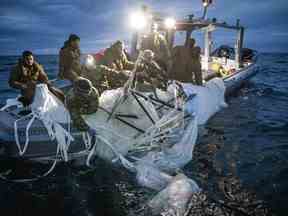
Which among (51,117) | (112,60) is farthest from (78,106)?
(112,60)

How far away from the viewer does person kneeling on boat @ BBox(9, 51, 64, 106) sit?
568 cm

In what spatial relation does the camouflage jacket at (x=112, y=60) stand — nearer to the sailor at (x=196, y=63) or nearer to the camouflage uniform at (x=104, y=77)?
the camouflage uniform at (x=104, y=77)

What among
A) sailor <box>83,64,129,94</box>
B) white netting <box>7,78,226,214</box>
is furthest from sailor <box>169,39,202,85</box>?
sailor <box>83,64,129,94</box>

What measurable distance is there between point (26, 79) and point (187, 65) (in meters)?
4.80

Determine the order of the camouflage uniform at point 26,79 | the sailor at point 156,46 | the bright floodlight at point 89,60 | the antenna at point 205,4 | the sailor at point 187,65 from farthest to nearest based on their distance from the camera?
1. the antenna at point 205,4
2. the sailor at point 187,65
3. the sailor at point 156,46
4. the bright floodlight at point 89,60
5. the camouflage uniform at point 26,79

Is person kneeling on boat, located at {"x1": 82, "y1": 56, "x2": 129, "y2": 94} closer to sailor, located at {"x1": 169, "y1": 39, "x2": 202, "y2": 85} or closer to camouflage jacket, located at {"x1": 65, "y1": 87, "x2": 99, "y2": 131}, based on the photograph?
camouflage jacket, located at {"x1": 65, "y1": 87, "x2": 99, "y2": 131}

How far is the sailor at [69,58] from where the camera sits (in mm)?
6625

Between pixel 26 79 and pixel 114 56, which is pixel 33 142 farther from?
pixel 114 56

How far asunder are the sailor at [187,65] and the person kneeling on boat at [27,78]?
13.5 feet

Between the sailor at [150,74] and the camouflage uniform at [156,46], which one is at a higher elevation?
the camouflage uniform at [156,46]

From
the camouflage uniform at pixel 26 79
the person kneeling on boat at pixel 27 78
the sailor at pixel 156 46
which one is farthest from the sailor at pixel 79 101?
the sailor at pixel 156 46

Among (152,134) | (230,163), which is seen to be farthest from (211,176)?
(152,134)

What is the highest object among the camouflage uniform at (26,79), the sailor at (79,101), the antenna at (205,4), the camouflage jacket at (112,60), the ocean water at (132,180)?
the antenna at (205,4)

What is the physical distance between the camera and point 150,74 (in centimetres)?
684
